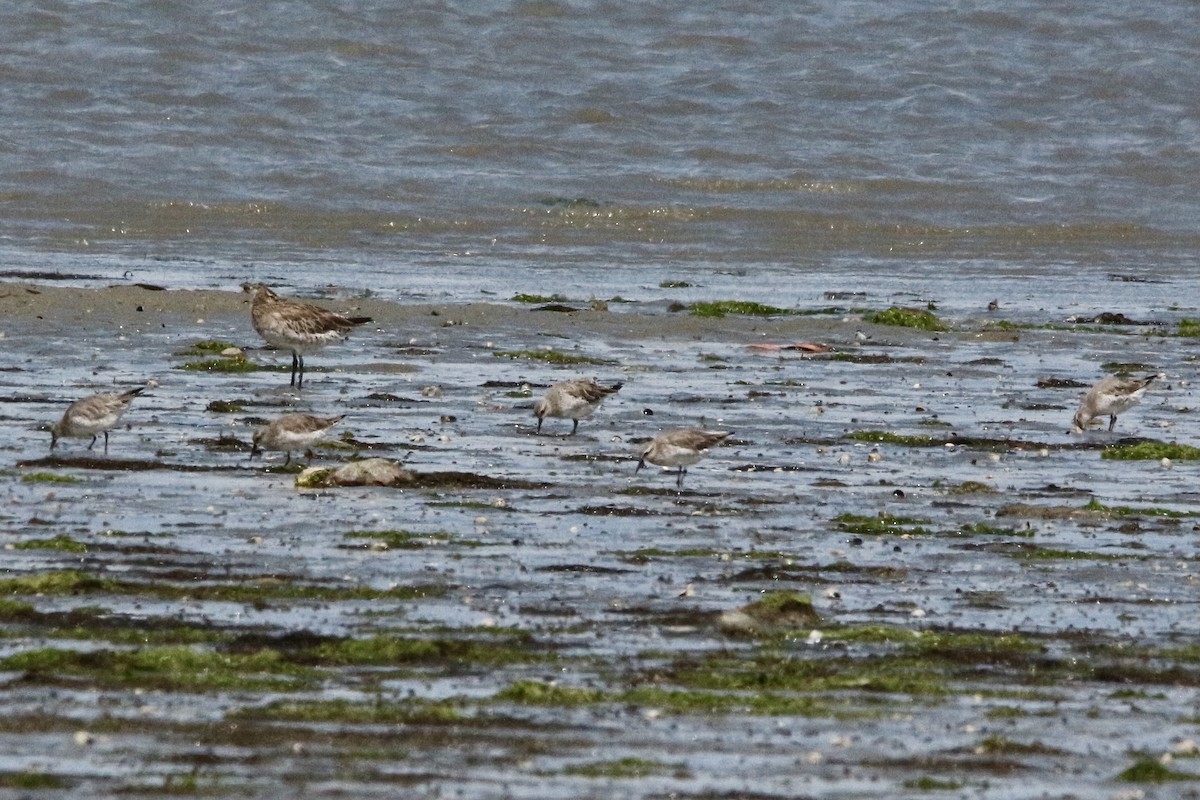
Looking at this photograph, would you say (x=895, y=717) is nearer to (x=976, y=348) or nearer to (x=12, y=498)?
(x=12, y=498)

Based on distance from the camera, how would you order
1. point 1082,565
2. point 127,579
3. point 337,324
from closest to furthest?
point 127,579, point 1082,565, point 337,324

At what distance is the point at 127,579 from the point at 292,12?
36295 mm

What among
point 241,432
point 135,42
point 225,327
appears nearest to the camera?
point 241,432

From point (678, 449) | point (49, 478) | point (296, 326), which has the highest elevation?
point (296, 326)

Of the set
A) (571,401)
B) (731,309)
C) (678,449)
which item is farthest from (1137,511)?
(731,309)

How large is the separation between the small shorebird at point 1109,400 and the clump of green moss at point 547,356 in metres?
4.81

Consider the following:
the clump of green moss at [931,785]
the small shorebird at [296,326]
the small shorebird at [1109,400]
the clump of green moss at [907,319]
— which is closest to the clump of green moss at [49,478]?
the small shorebird at [296,326]

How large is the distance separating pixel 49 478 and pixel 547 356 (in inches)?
288

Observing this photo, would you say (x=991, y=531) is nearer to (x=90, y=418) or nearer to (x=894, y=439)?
(x=894, y=439)

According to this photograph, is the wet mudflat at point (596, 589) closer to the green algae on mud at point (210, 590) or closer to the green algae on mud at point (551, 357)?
the green algae on mud at point (210, 590)

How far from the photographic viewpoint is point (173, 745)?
7434mm

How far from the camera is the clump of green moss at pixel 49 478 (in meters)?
12.9

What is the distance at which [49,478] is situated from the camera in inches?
508

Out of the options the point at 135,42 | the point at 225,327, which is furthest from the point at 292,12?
the point at 225,327
